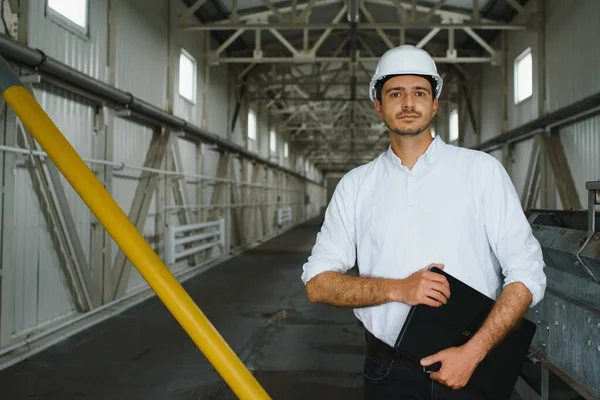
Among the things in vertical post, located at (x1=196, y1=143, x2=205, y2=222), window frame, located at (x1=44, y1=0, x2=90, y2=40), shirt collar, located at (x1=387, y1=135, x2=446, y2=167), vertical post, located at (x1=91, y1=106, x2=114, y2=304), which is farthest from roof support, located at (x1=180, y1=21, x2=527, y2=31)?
shirt collar, located at (x1=387, y1=135, x2=446, y2=167)

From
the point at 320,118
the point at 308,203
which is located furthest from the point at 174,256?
the point at 308,203

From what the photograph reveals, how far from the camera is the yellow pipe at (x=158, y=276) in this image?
1516 millimetres

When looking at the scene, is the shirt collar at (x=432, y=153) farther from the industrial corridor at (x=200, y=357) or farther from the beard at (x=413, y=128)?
the industrial corridor at (x=200, y=357)

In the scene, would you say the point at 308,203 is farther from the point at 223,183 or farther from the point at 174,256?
the point at 174,256

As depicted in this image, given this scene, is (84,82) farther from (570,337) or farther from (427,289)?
(570,337)

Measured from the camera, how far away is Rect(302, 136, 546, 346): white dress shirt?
160cm

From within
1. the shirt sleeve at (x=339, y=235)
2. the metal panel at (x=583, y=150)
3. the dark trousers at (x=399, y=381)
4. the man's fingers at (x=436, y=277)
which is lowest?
the dark trousers at (x=399, y=381)

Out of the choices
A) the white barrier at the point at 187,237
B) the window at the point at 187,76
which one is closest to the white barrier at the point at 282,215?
the white barrier at the point at 187,237

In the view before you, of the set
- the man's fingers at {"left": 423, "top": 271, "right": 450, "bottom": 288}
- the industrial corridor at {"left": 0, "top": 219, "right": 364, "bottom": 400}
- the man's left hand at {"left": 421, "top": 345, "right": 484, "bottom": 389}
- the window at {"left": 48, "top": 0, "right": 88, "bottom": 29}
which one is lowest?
the industrial corridor at {"left": 0, "top": 219, "right": 364, "bottom": 400}

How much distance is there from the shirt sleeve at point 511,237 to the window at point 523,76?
9.80 m

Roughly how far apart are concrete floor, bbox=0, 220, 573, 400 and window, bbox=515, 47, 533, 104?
693cm

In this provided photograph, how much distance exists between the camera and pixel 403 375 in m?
1.71

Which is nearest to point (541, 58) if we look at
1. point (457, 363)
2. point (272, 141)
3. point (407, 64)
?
point (407, 64)

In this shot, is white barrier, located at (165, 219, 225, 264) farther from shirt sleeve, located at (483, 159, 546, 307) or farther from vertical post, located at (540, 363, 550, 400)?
shirt sleeve, located at (483, 159, 546, 307)
